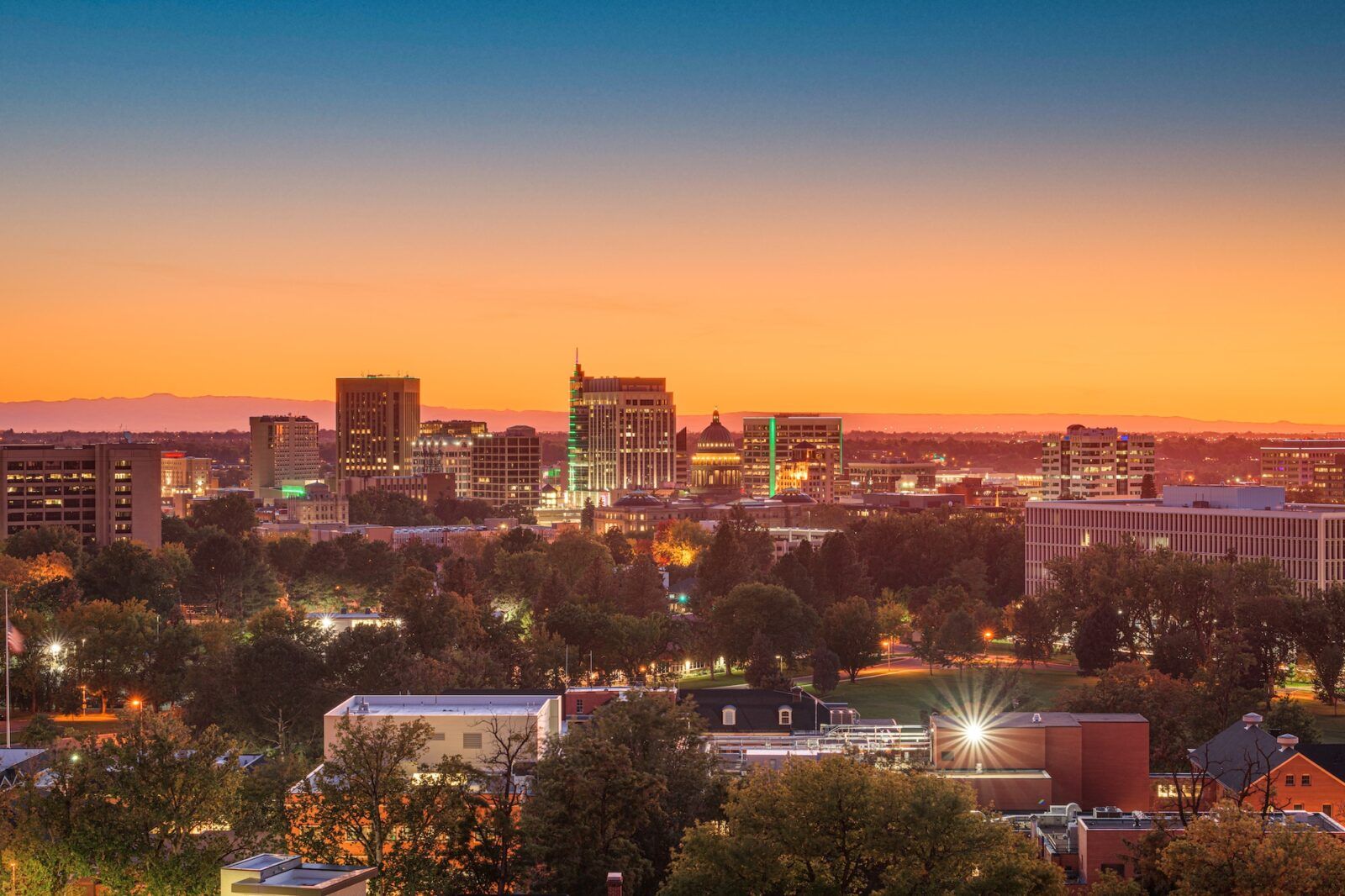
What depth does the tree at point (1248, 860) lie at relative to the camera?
34.5 metres

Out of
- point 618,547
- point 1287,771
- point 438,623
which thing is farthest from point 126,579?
point 1287,771

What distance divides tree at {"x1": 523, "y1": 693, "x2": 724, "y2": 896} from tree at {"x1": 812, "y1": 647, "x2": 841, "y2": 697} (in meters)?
39.1

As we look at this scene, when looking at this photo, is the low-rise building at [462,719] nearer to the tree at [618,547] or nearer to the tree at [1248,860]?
the tree at [1248,860]

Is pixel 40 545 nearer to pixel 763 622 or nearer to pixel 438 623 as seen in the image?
pixel 438 623

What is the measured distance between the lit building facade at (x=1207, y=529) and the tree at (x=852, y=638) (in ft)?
91.9

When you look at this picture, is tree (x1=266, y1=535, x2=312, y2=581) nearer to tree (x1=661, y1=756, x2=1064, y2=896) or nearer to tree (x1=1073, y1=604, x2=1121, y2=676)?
tree (x1=1073, y1=604, x2=1121, y2=676)

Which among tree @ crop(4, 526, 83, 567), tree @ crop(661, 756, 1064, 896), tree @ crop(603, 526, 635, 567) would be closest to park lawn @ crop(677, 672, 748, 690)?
tree @ crop(603, 526, 635, 567)

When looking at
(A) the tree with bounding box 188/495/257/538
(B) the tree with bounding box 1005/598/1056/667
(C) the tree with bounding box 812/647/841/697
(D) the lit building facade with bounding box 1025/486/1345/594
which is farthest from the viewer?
(A) the tree with bounding box 188/495/257/538

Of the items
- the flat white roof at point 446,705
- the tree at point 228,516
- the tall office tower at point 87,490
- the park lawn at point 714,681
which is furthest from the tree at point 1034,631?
the tree at point 228,516

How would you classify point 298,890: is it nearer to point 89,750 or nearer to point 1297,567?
point 89,750

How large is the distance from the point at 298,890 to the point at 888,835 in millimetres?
14755

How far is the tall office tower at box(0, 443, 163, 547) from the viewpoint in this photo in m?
145

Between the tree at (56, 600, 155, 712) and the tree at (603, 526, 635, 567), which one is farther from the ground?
the tree at (56, 600, 155, 712)

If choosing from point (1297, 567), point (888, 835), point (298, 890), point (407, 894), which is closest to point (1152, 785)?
point (888, 835)
